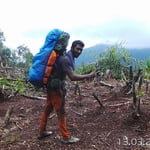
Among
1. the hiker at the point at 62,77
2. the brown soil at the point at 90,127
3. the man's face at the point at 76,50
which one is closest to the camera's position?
the hiker at the point at 62,77

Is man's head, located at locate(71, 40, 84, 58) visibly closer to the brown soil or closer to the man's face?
the man's face

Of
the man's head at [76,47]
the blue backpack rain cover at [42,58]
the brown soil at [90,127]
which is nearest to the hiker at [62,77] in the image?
the man's head at [76,47]

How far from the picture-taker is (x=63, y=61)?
461cm

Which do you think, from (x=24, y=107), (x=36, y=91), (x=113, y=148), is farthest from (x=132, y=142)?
(x=36, y=91)

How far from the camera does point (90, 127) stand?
562 cm

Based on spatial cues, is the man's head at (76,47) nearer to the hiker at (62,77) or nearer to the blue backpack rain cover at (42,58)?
the hiker at (62,77)

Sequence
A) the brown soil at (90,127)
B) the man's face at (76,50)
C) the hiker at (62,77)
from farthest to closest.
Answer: the brown soil at (90,127) < the man's face at (76,50) < the hiker at (62,77)

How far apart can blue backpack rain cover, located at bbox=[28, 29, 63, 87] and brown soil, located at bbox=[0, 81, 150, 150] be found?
1.03m

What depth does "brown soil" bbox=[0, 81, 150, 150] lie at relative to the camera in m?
4.93

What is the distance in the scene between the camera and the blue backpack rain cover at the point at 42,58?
4.67 meters

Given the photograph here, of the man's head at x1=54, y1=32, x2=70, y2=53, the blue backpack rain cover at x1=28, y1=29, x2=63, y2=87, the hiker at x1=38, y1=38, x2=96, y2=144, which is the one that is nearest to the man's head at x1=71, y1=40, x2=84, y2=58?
the hiker at x1=38, y1=38, x2=96, y2=144

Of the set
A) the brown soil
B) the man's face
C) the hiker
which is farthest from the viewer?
the brown soil

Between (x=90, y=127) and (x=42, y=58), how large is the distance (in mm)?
1607

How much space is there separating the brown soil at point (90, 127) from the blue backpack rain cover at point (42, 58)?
103 cm
